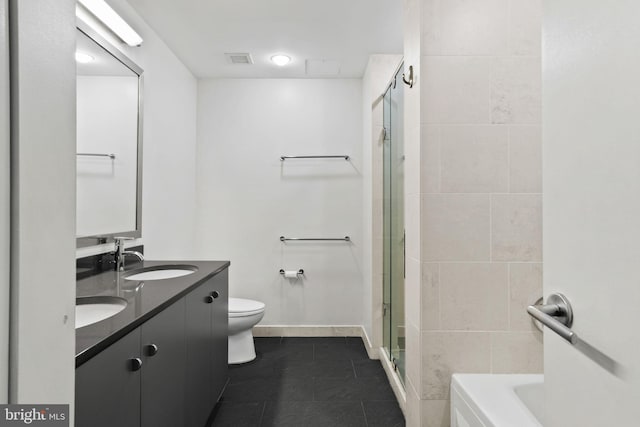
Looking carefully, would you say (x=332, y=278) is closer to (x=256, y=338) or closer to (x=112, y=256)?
(x=256, y=338)

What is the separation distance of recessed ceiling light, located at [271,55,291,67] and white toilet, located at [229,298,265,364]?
195cm

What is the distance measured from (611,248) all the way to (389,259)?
220cm

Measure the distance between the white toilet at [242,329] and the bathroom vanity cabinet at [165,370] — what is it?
50 cm

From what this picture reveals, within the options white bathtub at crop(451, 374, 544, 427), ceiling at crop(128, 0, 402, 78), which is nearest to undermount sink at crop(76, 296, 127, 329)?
white bathtub at crop(451, 374, 544, 427)

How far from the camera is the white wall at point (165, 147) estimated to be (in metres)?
2.39

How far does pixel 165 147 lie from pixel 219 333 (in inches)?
56.6

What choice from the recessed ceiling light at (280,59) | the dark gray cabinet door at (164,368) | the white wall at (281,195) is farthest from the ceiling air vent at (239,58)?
the dark gray cabinet door at (164,368)

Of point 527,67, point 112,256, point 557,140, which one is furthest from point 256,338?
point 557,140

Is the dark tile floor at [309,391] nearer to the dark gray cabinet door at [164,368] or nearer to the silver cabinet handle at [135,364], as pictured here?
the dark gray cabinet door at [164,368]

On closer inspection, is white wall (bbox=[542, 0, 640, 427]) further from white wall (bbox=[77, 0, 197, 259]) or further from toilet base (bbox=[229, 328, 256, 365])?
toilet base (bbox=[229, 328, 256, 365])

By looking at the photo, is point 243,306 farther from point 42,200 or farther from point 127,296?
point 42,200

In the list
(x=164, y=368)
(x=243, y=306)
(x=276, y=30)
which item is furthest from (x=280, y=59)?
(x=164, y=368)

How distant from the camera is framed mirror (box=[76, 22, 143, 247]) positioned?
1773 mm

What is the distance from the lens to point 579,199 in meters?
0.65
